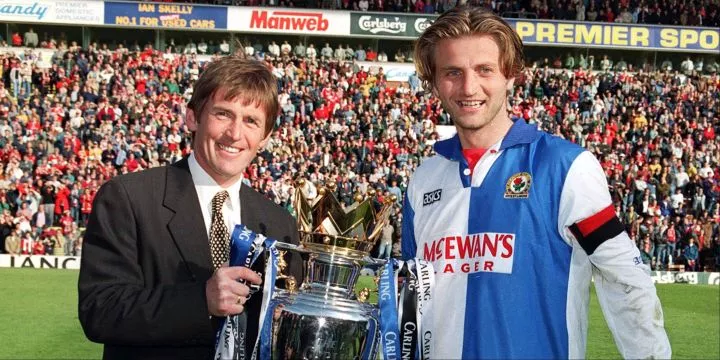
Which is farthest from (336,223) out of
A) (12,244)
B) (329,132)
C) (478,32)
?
(329,132)

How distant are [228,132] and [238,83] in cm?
16

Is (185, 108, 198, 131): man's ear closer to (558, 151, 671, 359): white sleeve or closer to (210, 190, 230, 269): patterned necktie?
(210, 190, 230, 269): patterned necktie

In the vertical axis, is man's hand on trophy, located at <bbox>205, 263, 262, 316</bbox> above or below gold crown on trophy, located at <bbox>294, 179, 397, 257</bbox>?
below

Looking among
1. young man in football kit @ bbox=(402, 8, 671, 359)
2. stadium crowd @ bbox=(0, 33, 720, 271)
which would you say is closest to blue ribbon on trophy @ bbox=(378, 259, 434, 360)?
young man in football kit @ bbox=(402, 8, 671, 359)

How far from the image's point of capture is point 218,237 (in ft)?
10.3

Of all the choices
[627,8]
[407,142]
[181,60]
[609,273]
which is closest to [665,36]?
[627,8]

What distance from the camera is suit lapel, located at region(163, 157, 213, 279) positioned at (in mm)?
3057

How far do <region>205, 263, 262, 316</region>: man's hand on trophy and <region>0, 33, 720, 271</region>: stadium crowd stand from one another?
1646cm

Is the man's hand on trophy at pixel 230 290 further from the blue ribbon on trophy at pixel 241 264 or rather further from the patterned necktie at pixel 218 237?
the patterned necktie at pixel 218 237

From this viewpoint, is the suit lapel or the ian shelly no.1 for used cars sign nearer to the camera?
the suit lapel

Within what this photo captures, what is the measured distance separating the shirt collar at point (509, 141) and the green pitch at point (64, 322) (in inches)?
270

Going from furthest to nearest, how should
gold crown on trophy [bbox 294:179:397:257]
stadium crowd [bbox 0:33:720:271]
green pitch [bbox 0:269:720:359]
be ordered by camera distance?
stadium crowd [bbox 0:33:720:271] → green pitch [bbox 0:269:720:359] → gold crown on trophy [bbox 294:179:397:257]

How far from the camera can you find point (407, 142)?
2628cm

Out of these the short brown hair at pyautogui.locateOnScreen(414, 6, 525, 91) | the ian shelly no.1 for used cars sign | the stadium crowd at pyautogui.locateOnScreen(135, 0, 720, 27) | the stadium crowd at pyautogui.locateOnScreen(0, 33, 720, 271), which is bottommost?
the stadium crowd at pyautogui.locateOnScreen(0, 33, 720, 271)
